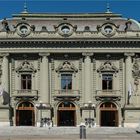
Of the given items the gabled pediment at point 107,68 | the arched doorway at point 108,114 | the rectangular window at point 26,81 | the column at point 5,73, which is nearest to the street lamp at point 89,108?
the arched doorway at point 108,114

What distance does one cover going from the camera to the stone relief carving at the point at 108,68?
6538 cm

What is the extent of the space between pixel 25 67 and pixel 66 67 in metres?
4.96

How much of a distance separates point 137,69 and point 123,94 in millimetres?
3423

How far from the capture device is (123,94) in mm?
65062

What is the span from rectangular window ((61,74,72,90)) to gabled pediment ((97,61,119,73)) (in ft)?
12.0

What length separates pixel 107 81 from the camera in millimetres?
65500

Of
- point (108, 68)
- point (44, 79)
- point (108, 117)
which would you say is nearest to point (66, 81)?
point (44, 79)

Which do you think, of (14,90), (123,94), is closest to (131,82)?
(123,94)

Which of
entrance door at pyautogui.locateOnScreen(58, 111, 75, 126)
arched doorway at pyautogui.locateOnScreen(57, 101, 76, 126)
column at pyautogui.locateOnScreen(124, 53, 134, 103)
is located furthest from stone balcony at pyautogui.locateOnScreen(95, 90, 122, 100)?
entrance door at pyautogui.locateOnScreen(58, 111, 75, 126)

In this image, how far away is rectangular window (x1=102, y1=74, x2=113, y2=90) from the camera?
6556 cm

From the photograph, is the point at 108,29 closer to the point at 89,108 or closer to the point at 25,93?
the point at 89,108

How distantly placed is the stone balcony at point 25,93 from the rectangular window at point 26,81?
0.65m

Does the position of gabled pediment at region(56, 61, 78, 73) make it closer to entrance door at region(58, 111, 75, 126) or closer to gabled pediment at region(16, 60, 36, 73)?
gabled pediment at region(16, 60, 36, 73)

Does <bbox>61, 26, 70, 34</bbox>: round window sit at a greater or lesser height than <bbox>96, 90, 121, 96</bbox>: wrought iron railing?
greater
